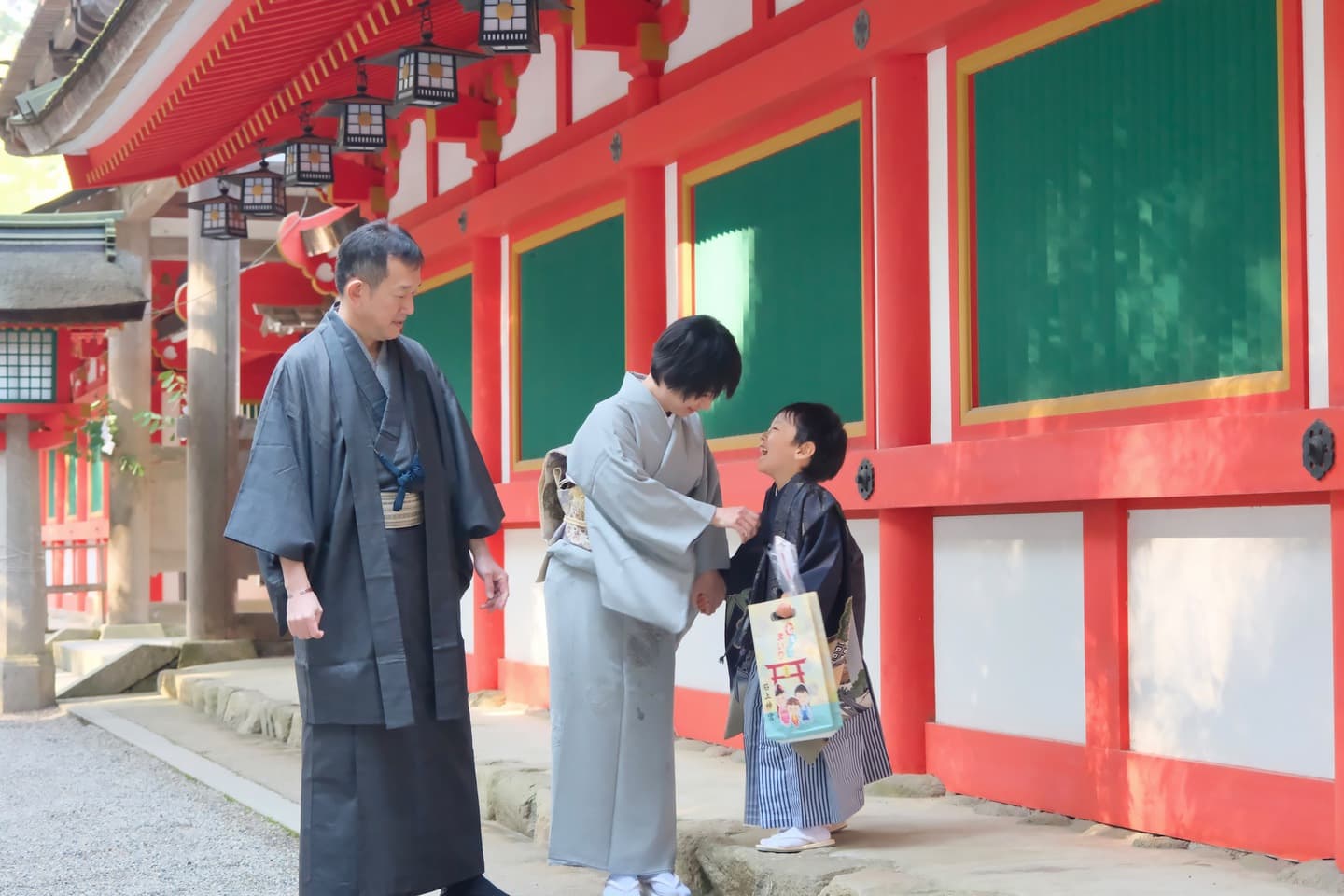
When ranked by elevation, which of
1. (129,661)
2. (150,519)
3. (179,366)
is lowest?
(129,661)

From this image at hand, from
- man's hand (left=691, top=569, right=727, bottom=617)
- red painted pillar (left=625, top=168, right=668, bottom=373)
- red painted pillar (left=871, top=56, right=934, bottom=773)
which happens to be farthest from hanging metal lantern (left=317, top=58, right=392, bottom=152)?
man's hand (left=691, top=569, right=727, bottom=617)

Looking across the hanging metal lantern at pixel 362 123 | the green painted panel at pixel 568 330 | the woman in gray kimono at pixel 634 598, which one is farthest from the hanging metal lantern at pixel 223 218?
the woman in gray kimono at pixel 634 598

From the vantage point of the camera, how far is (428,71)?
7.96 m

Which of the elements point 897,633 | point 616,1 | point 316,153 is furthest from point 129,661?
point 897,633

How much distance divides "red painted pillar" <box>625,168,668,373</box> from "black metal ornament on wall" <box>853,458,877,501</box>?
1938 mm

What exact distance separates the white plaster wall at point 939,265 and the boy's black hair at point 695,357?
1.46 meters

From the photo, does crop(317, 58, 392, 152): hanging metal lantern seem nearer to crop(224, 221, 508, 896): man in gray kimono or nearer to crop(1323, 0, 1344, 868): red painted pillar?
crop(224, 221, 508, 896): man in gray kimono

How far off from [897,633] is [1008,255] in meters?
1.38

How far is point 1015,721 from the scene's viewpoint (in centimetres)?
530

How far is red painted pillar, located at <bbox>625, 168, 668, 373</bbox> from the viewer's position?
755cm

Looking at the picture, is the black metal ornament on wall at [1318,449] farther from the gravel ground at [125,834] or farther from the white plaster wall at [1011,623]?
the gravel ground at [125,834]

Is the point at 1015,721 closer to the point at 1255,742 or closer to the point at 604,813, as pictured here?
the point at 1255,742

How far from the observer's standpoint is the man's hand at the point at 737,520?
4.26 metres

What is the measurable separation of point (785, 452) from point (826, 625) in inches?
20.2
